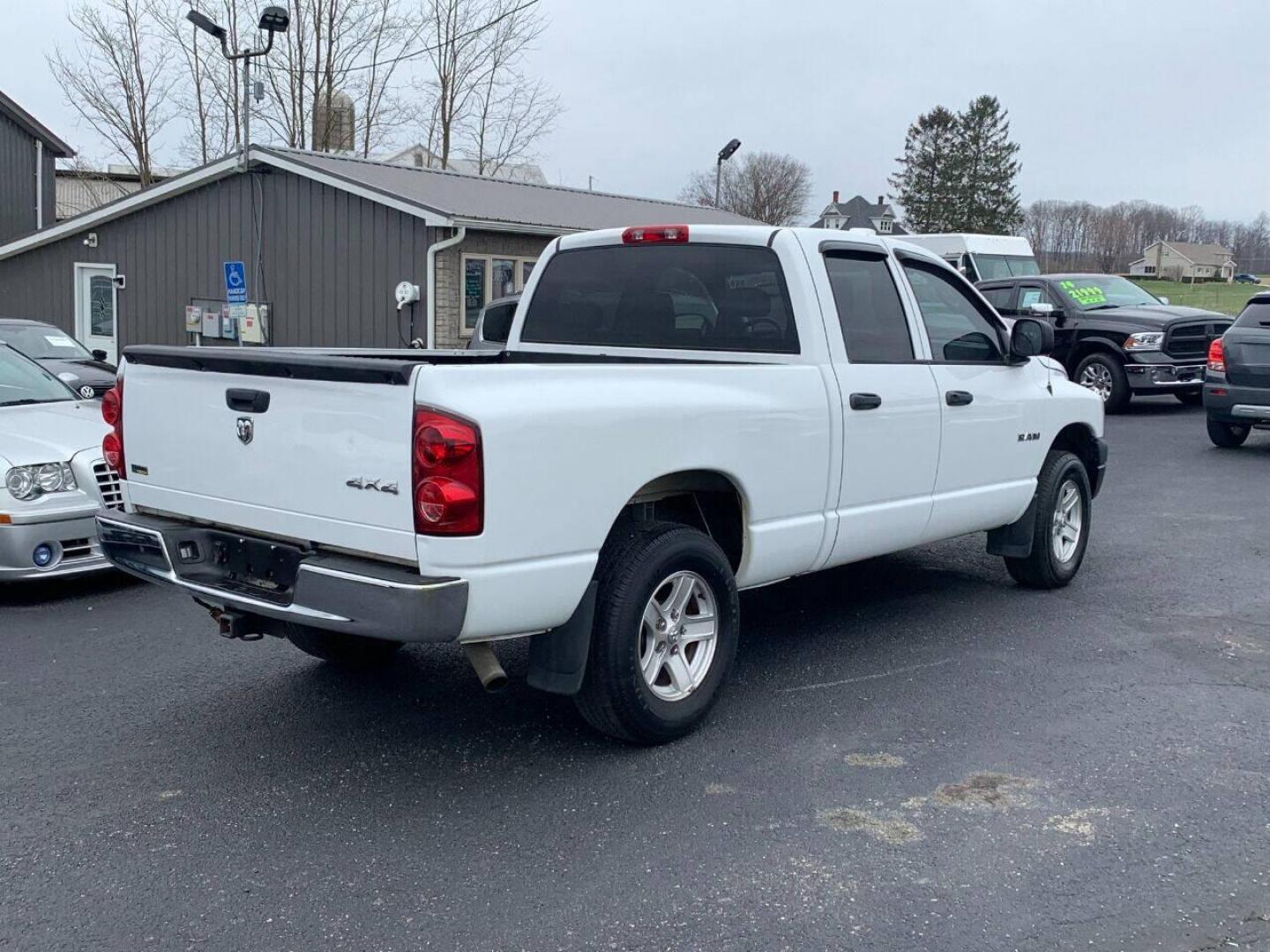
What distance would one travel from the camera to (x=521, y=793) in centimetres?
432

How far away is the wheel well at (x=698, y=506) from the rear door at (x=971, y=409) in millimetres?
1257

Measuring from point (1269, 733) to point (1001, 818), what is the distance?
1.51 metres

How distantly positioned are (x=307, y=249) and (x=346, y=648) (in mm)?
16848

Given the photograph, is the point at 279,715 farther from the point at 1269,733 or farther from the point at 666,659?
the point at 1269,733

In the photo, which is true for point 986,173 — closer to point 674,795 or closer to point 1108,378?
point 1108,378

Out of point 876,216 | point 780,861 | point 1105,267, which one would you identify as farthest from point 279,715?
point 1105,267

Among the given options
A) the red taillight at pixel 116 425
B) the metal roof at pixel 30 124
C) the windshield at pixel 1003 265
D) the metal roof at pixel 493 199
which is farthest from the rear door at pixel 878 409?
the metal roof at pixel 30 124

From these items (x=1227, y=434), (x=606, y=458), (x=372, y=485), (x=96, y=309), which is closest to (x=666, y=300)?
(x=606, y=458)

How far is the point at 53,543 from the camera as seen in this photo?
6.88 meters

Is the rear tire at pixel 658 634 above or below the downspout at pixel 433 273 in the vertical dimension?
below

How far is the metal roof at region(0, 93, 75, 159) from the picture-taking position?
32594 mm

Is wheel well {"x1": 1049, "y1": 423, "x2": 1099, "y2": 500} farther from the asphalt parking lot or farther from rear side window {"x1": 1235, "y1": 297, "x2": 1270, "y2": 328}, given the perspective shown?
rear side window {"x1": 1235, "y1": 297, "x2": 1270, "y2": 328}

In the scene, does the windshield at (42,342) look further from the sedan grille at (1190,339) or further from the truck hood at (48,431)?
the sedan grille at (1190,339)

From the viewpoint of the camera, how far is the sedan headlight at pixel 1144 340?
53.9 ft
